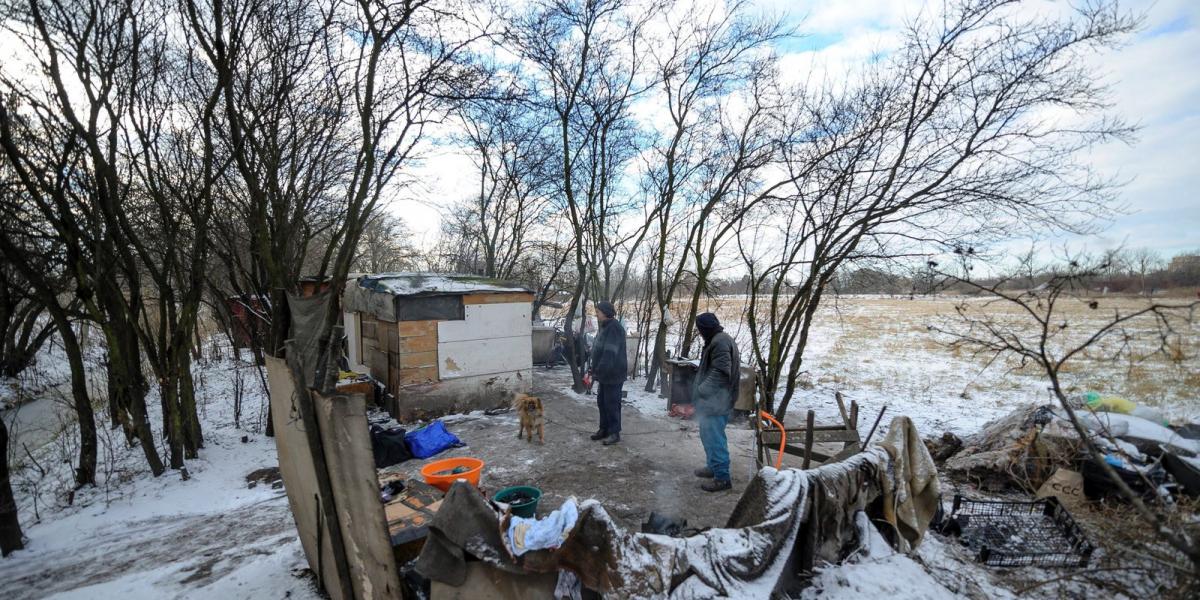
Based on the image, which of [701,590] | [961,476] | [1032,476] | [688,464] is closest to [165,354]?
[688,464]

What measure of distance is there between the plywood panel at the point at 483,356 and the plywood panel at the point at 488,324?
0.29 feet

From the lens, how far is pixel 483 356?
9.09m

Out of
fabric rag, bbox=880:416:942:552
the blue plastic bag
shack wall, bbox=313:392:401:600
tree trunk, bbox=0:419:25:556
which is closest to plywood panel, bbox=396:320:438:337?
the blue plastic bag

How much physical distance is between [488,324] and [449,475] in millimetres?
4615

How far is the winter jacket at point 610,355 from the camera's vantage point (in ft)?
22.2

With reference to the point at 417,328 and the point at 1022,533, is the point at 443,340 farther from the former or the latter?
the point at 1022,533

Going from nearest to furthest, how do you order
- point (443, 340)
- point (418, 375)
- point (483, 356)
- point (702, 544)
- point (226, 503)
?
1. point (702, 544)
2. point (226, 503)
3. point (418, 375)
4. point (443, 340)
5. point (483, 356)

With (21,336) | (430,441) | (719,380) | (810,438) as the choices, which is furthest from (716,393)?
(21,336)

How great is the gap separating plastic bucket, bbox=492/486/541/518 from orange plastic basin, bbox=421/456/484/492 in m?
0.32

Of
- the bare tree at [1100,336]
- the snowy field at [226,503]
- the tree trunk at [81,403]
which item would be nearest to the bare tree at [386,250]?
the snowy field at [226,503]

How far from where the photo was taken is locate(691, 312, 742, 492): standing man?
5227 mm

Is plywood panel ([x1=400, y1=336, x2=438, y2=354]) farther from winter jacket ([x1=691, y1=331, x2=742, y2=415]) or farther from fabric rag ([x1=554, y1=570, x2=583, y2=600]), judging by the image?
fabric rag ([x1=554, y1=570, x2=583, y2=600])

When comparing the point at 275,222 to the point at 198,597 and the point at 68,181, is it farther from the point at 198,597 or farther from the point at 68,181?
the point at 198,597

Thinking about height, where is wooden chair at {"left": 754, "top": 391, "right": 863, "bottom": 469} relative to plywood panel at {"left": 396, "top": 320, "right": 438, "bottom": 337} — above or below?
below
